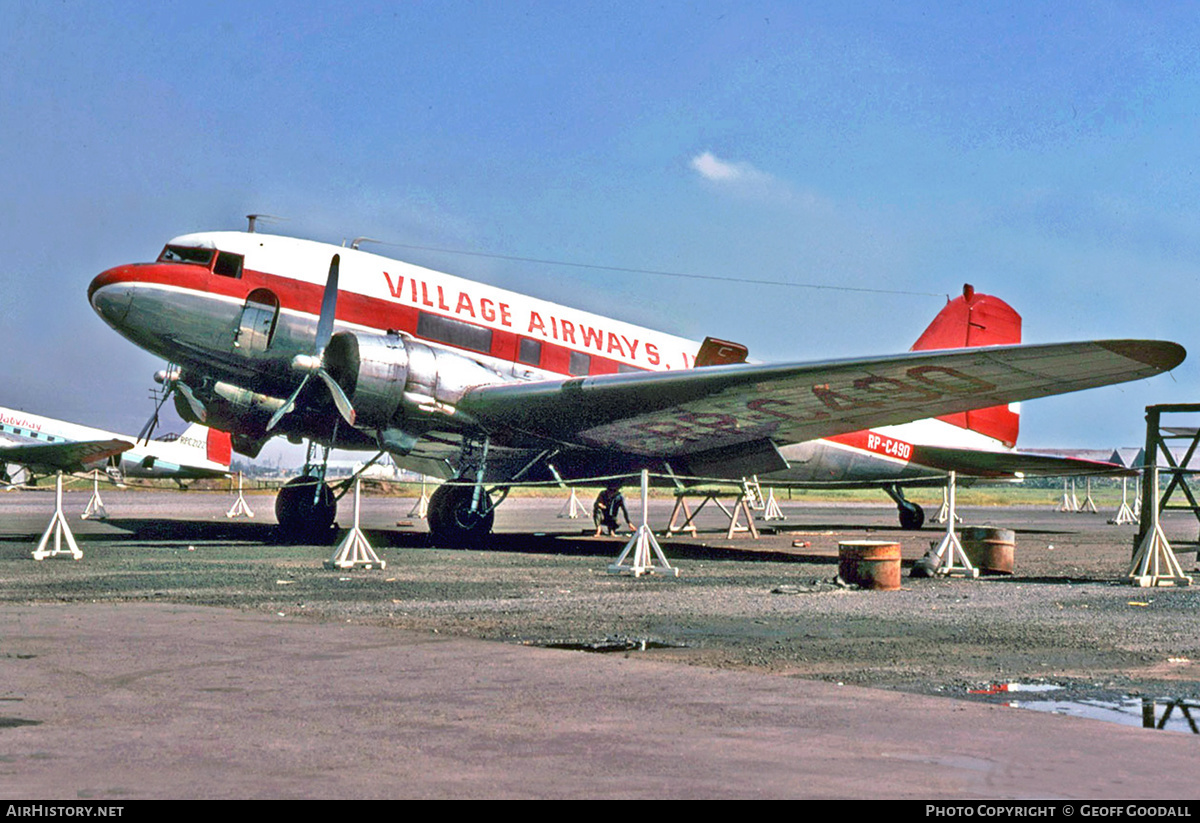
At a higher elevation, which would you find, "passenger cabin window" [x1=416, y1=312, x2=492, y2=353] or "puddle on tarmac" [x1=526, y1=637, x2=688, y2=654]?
"passenger cabin window" [x1=416, y1=312, x2=492, y2=353]

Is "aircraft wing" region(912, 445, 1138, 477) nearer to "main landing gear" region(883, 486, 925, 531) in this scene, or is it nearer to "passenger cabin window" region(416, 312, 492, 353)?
"main landing gear" region(883, 486, 925, 531)

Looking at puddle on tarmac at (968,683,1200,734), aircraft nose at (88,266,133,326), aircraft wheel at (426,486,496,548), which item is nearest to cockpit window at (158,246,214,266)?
aircraft nose at (88,266,133,326)

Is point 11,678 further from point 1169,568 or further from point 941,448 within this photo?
point 941,448

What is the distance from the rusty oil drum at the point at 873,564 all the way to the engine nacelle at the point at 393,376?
8290mm

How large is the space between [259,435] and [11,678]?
51.4 feet

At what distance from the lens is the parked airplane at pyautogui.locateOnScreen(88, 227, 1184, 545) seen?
18.3m

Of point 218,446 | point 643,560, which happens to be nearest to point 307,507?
point 643,560

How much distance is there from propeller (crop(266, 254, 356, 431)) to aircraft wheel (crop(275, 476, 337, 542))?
14.2 feet

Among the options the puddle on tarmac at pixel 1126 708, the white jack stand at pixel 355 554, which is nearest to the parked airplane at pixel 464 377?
the white jack stand at pixel 355 554

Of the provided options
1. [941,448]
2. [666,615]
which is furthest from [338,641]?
[941,448]

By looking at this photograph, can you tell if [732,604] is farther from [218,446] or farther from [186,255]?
[218,446]

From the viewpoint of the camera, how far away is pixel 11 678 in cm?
718

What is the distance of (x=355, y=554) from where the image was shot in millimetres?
16250

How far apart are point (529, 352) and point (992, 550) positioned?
31.1 ft
